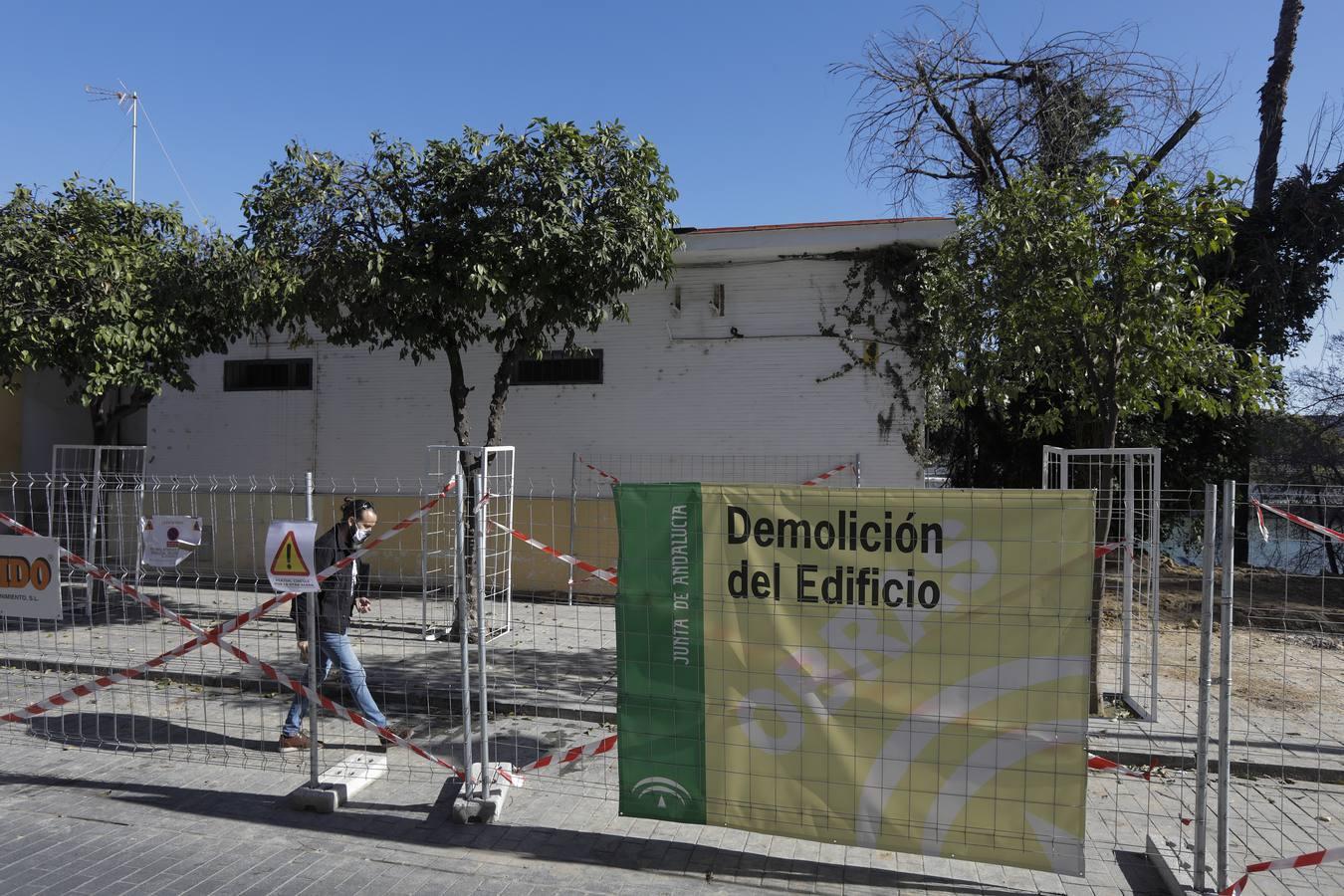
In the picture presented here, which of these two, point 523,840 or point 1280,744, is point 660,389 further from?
point 523,840

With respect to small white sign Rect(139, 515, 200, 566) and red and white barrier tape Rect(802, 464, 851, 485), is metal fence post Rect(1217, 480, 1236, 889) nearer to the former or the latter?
red and white barrier tape Rect(802, 464, 851, 485)

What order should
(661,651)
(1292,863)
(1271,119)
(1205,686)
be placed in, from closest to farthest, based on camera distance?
(1292,863) < (1205,686) < (661,651) < (1271,119)

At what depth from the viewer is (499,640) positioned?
969cm

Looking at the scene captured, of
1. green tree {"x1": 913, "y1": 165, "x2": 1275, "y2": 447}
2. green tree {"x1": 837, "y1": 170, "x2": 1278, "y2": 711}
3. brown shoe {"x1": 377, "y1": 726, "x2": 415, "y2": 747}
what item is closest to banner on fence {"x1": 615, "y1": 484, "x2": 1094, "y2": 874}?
green tree {"x1": 837, "y1": 170, "x2": 1278, "y2": 711}

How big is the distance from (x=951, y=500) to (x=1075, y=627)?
0.78 meters

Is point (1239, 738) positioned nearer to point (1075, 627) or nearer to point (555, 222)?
point (1075, 627)

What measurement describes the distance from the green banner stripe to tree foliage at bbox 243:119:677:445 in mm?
5354

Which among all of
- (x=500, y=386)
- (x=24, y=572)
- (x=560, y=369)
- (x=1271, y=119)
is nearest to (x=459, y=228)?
(x=500, y=386)

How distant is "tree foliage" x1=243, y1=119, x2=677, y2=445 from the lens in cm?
923

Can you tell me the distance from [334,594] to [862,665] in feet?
11.7

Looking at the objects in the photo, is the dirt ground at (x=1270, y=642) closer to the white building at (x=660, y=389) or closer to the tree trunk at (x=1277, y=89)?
the white building at (x=660, y=389)

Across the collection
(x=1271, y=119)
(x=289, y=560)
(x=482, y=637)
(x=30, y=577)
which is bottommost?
(x=482, y=637)

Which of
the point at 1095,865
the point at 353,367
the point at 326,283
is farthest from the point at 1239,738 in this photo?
the point at 353,367

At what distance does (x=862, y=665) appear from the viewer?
415cm
